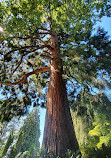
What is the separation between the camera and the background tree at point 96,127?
253 cm

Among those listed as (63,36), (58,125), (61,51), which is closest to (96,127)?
(58,125)

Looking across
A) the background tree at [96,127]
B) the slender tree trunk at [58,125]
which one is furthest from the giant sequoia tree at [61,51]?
the background tree at [96,127]

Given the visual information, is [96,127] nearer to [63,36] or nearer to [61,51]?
[61,51]

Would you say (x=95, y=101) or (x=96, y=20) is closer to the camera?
(x=95, y=101)

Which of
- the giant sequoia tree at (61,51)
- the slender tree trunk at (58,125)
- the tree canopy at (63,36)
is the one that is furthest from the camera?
the tree canopy at (63,36)

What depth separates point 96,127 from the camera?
291 centimetres

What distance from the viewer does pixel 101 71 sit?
4.59 metres

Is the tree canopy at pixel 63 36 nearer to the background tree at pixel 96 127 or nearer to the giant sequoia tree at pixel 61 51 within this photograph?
the giant sequoia tree at pixel 61 51

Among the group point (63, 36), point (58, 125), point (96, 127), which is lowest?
point (96, 127)

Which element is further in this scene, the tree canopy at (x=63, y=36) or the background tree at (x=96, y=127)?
the tree canopy at (x=63, y=36)

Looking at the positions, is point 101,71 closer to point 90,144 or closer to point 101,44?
point 101,44

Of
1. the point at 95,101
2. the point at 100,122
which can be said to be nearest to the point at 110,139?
the point at 100,122

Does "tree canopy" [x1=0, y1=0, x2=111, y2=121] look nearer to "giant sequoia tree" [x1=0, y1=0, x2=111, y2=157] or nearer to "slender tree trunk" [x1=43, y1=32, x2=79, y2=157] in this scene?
"giant sequoia tree" [x1=0, y1=0, x2=111, y2=157]

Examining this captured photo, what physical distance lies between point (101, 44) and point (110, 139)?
12.5 ft
